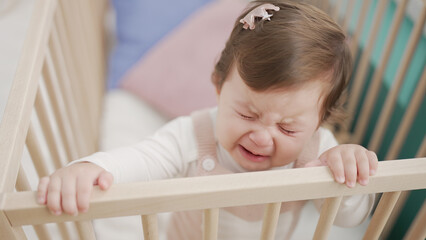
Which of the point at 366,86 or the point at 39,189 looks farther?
the point at 366,86

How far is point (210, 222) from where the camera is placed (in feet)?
1.66

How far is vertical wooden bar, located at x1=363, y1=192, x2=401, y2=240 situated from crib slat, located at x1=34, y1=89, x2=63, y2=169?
55cm

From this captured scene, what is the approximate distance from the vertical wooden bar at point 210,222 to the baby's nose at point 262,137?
15 cm

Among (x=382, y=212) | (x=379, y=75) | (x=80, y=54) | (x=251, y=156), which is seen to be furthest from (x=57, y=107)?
(x=379, y=75)

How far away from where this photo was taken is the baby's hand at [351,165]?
495 mm

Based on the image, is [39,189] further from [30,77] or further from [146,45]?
[146,45]

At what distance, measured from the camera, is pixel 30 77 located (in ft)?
2.02

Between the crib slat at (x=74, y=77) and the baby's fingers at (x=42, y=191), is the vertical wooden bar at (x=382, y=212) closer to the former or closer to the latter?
the baby's fingers at (x=42, y=191)

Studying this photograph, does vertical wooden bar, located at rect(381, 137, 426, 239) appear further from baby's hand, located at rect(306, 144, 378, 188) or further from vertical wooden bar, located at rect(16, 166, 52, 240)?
vertical wooden bar, located at rect(16, 166, 52, 240)

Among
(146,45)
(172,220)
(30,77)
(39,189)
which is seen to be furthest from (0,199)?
(146,45)

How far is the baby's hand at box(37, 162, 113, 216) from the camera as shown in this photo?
1.49ft

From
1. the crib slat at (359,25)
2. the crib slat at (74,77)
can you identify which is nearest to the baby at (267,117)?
the crib slat at (74,77)

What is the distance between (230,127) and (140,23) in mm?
1128

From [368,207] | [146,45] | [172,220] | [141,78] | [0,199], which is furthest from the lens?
[146,45]
